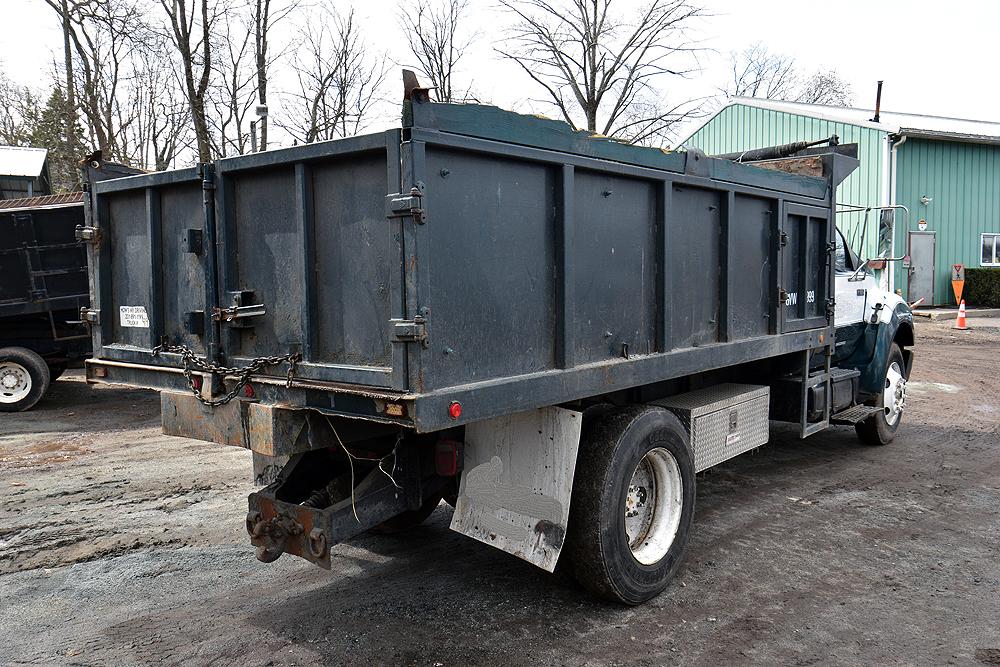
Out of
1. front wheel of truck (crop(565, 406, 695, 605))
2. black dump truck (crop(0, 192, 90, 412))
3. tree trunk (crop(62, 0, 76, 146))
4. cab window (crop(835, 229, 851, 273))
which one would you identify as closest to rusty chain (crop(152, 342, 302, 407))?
front wheel of truck (crop(565, 406, 695, 605))

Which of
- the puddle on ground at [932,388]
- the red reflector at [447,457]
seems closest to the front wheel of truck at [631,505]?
the red reflector at [447,457]

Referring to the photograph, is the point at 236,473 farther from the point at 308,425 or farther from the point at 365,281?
the point at 365,281

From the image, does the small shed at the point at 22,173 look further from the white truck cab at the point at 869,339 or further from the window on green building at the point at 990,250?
the window on green building at the point at 990,250

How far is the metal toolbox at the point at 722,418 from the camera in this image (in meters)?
5.26

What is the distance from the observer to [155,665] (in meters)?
3.79

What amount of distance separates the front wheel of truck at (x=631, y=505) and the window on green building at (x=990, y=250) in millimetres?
24000

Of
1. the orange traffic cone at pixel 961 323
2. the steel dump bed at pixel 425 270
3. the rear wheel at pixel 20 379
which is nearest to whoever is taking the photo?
the steel dump bed at pixel 425 270

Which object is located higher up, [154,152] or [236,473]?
[154,152]

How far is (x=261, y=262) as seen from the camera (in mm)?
4051

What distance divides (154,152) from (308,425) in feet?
99.9

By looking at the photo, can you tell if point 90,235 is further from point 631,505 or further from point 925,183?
point 925,183

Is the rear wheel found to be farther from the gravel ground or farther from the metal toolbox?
the metal toolbox

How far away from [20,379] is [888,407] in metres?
10.4

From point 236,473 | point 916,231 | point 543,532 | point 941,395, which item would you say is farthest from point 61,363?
point 916,231
